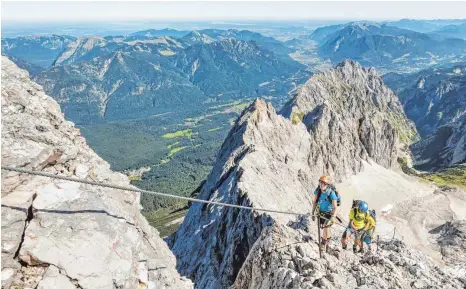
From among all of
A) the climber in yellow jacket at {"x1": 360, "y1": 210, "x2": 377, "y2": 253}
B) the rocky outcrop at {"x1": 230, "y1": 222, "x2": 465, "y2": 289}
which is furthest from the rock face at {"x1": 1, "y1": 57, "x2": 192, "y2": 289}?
the climber in yellow jacket at {"x1": 360, "y1": 210, "x2": 377, "y2": 253}

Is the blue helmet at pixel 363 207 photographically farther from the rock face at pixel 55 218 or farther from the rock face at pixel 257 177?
the rock face at pixel 55 218

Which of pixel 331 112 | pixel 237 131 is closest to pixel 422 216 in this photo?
pixel 331 112

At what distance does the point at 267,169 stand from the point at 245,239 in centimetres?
2537

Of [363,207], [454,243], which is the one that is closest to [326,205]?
[363,207]

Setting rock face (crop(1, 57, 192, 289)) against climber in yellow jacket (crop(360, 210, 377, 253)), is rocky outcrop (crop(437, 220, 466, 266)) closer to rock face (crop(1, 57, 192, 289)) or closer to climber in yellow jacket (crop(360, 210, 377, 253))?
climber in yellow jacket (crop(360, 210, 377, 253))

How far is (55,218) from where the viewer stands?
15.1 meters

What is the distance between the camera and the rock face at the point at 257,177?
4728 centimetres

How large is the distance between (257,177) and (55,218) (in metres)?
50.3

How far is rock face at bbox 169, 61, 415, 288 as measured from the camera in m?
47.3

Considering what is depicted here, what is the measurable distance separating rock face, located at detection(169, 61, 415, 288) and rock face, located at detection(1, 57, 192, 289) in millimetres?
12538

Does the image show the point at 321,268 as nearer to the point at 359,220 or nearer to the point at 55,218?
the point at 359,220

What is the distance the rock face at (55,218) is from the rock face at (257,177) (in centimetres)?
1254

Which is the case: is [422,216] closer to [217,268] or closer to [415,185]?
[415,185]

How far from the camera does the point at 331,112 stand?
13588 centimetres
